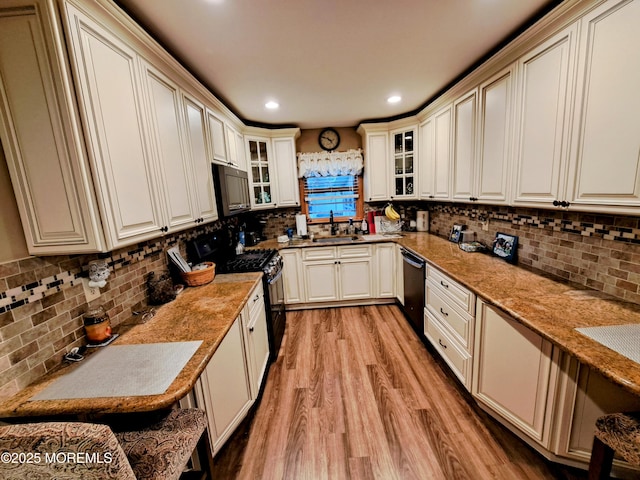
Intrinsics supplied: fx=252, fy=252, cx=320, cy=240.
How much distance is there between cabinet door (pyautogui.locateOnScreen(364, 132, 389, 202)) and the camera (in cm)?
349

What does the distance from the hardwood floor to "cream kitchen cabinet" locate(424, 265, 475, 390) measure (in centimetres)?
20

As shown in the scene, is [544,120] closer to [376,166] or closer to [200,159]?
[376,166]

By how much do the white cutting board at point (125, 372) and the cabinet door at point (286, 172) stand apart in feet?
8.43

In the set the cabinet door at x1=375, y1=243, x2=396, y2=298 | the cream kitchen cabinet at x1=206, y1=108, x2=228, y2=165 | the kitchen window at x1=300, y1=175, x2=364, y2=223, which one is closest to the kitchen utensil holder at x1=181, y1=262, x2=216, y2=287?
the cream kitchen cabinet at x1=206, y1=108, x2=228, y2=165

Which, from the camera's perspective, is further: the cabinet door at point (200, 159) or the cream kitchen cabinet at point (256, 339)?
the cabinet door at point (200, 159)

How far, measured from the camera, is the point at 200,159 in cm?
203

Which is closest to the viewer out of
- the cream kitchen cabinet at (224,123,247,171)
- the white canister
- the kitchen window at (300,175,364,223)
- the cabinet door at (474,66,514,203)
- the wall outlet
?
the wall outlet

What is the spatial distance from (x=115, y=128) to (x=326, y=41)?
1370 millimetres

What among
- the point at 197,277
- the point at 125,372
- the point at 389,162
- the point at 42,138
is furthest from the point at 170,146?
the point at 389,162

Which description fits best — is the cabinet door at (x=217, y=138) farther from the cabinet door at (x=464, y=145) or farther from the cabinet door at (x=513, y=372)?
the cabinet door at (x=513, y=372)

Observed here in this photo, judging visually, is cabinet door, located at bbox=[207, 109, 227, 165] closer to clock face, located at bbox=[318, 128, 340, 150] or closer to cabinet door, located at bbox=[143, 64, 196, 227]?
cabinet door, located at bbox=[143, 64, 196, 227]

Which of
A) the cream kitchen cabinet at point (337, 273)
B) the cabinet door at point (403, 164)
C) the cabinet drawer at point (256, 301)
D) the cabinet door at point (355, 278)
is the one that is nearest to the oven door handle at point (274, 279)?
the cabinet drawer at point (256, 301)

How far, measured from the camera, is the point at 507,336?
1427mm

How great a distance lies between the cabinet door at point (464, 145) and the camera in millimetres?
2254
